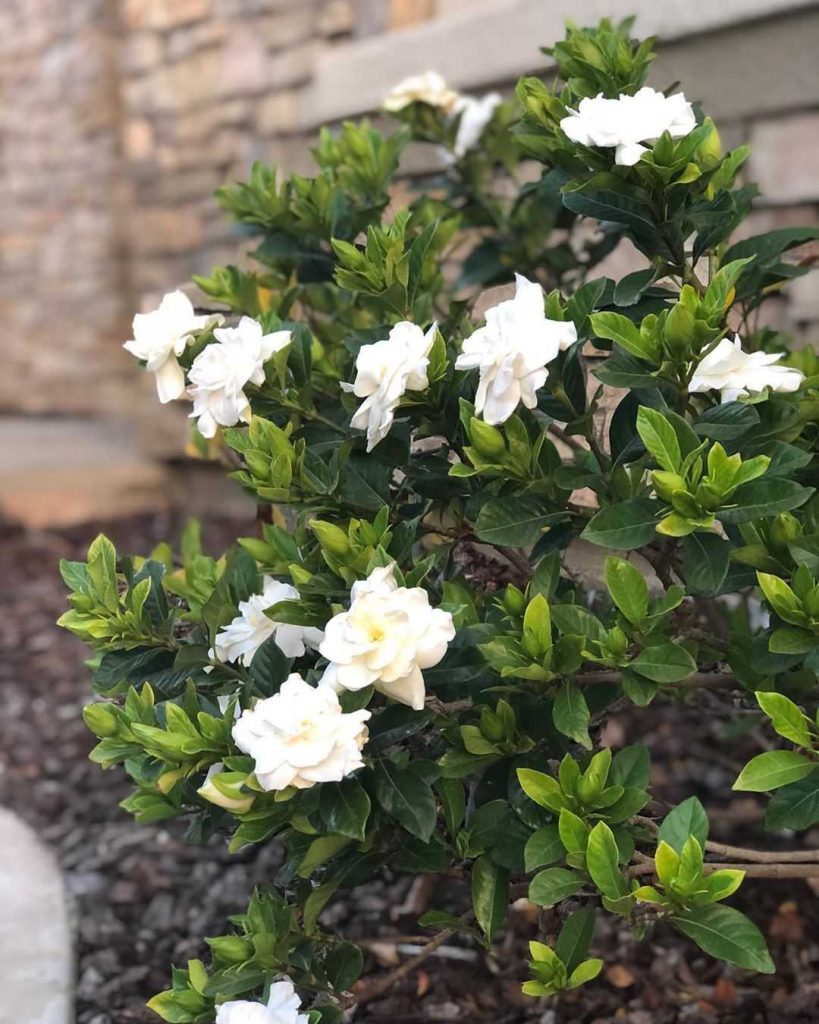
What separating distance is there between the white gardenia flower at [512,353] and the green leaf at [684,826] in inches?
17.0

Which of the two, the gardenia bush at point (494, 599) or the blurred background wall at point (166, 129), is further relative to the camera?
the blurred background wall at point (166, 129)

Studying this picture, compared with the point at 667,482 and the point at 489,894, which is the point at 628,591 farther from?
the point at 489,894

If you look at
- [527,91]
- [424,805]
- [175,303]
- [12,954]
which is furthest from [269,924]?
[527,91]

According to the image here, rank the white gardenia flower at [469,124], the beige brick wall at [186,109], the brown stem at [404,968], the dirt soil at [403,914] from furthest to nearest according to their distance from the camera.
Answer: the beige brick wall at [186,109] → the white gardenia flower at [469,124] → the dirt soil at [403,914] → the brown stem at [404,968]

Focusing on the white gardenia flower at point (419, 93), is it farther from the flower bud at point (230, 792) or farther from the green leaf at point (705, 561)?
the flower bud at point (230, 792)

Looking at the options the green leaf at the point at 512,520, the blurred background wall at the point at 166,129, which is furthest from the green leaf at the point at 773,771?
the blurred background wall at the point at 166,129

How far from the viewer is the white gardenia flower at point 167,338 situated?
1.29 metres

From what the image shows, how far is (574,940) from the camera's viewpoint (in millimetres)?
1133

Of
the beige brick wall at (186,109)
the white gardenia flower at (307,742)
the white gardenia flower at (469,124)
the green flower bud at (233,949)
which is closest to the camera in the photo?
the white gardenia flower at (307,742)

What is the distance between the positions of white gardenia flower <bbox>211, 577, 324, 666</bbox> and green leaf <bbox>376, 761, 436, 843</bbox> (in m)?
0.19

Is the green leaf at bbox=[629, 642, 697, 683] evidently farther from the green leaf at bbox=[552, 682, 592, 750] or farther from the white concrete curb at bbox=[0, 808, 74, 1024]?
the white concrete curb at bbox=[0, 808, 74, 1024]

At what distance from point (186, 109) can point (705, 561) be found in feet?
12.2

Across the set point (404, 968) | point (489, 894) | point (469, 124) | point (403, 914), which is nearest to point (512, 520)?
point (489, 894)

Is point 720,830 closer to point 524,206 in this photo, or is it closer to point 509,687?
point 509,687
